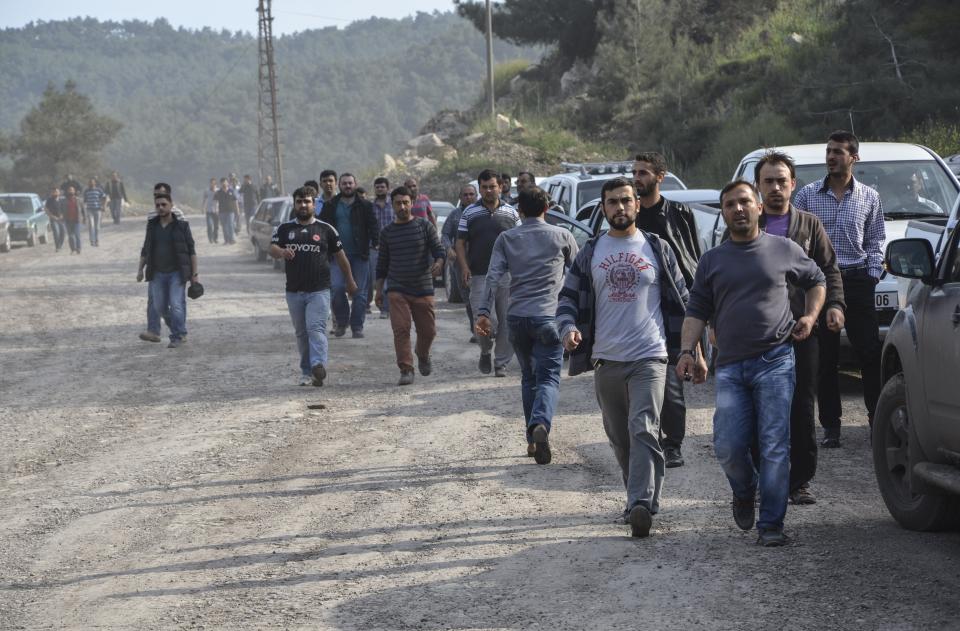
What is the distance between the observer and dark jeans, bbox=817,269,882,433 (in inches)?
348

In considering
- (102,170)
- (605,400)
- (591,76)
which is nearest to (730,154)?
(591,76)

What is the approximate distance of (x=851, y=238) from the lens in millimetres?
8758

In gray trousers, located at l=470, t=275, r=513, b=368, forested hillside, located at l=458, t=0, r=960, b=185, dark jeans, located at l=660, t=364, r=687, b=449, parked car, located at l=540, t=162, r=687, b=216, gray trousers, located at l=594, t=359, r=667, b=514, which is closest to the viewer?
gray trousers, located at l=594, t=359, r=667, b=514

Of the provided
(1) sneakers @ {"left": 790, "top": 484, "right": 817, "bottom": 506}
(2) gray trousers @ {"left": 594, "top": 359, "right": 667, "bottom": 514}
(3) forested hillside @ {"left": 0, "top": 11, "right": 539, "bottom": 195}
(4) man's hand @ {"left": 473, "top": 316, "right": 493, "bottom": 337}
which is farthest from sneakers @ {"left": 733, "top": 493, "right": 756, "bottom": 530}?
(3) forested hillside @ {"left": 0, "top": 11, "right": 539, "bottom": 195}

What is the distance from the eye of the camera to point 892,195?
38.7ft

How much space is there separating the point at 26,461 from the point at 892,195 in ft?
25.5

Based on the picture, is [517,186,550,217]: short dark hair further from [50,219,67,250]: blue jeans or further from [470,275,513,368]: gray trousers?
[50,219,67,250]: blue jeans

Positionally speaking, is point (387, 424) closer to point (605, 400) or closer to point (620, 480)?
point (620, 480)

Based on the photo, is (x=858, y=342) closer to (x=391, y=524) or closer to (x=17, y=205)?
(x=391, y=524)

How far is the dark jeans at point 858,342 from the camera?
8828mm

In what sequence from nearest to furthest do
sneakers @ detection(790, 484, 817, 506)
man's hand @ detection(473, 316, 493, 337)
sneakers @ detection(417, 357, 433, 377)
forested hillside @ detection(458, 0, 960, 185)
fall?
sneakers @ detection(790, 484, 817, 506)
man's hand @ detection(473, 316, 493, 337)
sneakers @ detection(417, 357, 433, 377)
forested hillside @ detection(458, 0, 960, 185)

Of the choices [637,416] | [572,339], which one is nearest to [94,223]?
[572,339]

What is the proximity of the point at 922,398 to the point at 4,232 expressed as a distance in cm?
3357

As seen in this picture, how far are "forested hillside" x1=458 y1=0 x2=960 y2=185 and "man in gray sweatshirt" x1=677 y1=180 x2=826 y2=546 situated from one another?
20.2 metres
